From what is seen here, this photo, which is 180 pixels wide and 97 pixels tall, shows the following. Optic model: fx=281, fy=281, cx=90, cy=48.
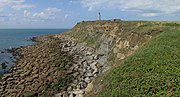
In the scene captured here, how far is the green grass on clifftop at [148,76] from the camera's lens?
19.8 metres

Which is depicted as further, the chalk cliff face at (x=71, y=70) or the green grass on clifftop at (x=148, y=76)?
the chalk cliff face at (x=71, y=70)

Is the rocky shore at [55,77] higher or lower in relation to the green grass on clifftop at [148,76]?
lower

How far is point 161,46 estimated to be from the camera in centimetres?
2938

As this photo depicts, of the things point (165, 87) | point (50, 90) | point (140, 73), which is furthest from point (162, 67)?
point (50, 90)

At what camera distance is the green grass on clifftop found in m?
19.8

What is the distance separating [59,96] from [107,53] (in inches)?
796

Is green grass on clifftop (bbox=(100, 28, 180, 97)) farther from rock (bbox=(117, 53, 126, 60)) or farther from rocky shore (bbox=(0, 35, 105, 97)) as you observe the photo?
rock (bbox=(117, 53, 126, 60))

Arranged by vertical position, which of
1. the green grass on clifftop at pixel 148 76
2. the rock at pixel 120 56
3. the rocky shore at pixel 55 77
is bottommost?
the rocky shore at pixel 55 77

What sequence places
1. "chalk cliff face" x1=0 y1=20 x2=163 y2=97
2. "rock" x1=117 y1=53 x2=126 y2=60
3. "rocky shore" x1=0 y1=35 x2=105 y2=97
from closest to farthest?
"rocky shore" x1=0 y1=35 x2=105 y2=97
"chalk cliff face" x1=0 y1=20 x2=163 y2=97
"rock" x1=117 y1=53 x2=126 y2=60

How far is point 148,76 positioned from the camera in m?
21.8

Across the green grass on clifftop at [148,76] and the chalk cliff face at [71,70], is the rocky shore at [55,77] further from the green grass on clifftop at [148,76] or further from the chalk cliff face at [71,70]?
the green grass on clifftop at [148,76]

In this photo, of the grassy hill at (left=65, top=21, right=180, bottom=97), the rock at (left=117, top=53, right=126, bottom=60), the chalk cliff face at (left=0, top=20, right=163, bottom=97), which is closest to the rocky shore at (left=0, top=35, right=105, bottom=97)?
the chalk cliff face at (left=0, top=20, right=163, bottom=97)

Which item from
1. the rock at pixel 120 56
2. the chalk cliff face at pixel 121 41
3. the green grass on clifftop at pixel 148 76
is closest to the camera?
the green grass on clifftop at pixel 148 76

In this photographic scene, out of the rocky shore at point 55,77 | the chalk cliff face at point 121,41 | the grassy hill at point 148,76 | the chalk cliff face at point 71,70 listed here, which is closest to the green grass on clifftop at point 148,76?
the grassy hill at point 148,76
